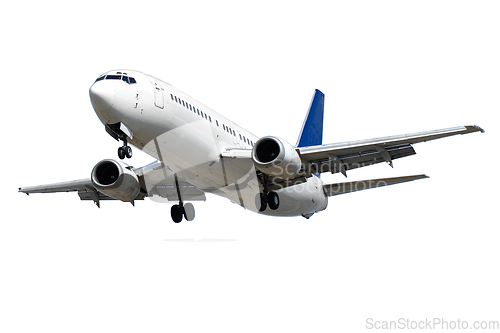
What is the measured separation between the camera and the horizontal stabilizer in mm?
24886

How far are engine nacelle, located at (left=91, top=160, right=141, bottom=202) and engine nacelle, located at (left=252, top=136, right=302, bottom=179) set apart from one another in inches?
234

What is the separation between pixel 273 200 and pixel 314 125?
30.4ft

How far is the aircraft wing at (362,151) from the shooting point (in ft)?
67.5

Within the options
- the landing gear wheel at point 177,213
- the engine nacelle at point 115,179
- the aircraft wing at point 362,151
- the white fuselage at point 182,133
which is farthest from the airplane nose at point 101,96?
the landing gear wheel at point 177,213

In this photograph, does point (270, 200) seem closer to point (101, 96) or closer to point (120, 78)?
point (120, 78)

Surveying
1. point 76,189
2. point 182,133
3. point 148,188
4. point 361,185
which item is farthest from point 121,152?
point 361,185

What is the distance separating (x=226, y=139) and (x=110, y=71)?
508 cm

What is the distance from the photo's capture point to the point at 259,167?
21.5 metres

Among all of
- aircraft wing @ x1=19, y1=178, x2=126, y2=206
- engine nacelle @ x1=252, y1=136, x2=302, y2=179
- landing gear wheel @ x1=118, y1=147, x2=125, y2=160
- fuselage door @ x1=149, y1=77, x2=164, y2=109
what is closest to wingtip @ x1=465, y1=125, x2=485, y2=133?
engine nacelle @ x1=252, y1=136, x2=302, y2=179

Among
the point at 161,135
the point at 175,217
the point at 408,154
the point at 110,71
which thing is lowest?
the point at 175,217

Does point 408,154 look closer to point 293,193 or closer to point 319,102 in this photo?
point 293,193

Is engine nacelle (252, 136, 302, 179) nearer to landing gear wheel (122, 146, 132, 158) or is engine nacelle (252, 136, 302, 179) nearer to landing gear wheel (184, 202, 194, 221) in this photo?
landing gear wheel (122, 146, 132, 158)

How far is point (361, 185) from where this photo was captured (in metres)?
26.5

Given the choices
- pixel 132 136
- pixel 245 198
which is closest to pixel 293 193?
pixel 245 198
